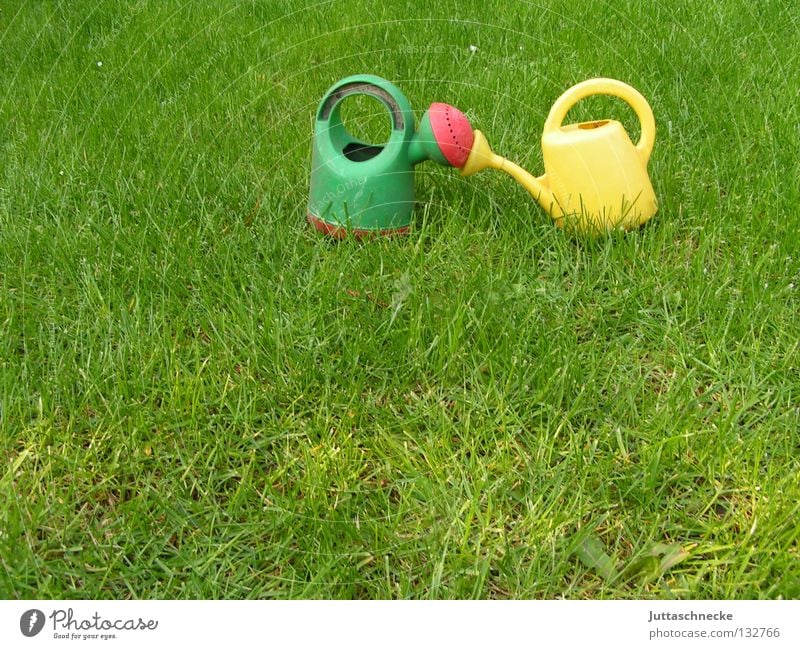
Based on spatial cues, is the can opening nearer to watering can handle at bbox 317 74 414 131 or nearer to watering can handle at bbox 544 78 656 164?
watering can handle at bbox 317 74 414 131

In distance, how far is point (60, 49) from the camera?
8.00 feet

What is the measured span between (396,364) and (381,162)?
0.43 meters

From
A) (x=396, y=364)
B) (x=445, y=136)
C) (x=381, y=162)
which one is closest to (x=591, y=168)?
(x=445, y=136)

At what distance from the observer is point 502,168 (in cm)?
146

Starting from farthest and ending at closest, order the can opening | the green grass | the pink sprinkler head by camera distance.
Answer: the can opening, the pink sprinkler head, the green grass

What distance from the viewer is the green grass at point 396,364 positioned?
942 mm

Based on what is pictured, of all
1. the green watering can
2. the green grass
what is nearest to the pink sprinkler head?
the green watering can

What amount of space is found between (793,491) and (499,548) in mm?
388

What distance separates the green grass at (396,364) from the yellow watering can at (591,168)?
6 cm

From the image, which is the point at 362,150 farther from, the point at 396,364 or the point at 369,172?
the point at 396,364

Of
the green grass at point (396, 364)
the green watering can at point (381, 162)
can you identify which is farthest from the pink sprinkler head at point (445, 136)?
the green grass at point (396, 364)

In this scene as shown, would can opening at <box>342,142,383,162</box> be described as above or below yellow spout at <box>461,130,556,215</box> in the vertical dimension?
above

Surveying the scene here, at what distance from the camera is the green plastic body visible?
1.42 m
